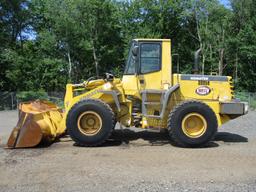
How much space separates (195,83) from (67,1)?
2913cm

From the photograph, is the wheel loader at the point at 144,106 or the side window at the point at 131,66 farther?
the side window at the point at 131,66

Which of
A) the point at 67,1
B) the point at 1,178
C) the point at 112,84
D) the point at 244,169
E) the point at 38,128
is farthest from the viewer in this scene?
the point at 67,1

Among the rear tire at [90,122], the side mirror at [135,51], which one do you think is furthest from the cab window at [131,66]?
the rear tire at [90,122]

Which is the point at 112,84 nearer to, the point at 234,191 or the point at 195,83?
the point at 195,83

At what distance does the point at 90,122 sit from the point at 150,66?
7.09 feet

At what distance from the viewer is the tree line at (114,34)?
1497 inches

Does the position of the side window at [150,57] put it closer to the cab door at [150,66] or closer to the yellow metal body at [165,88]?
the cab door at [150,66]

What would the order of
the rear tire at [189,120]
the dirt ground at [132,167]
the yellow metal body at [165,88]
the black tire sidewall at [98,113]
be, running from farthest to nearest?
the yellow metal body at [165,88] < the black tire sidewall at [98,113] < the rear tire at [189,120] < the dirt ground at [132,167]

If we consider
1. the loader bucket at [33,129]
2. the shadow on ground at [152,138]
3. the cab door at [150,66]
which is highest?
the cab door at [150,66]

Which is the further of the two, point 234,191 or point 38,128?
point 38,128

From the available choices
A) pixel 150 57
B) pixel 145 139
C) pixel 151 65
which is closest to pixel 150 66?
pixel 151 65

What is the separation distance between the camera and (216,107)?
36.3 ft

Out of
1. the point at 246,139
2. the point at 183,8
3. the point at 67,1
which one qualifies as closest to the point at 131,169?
the point at 246,139

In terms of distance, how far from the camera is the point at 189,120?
35.2 ft
